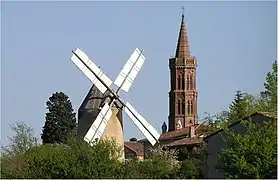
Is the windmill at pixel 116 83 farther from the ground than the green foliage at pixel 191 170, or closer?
farther from the ground

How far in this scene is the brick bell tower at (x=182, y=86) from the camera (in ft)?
452

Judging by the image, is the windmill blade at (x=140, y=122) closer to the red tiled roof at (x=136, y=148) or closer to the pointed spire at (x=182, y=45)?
the red tiled roof at (x=136, y=148)

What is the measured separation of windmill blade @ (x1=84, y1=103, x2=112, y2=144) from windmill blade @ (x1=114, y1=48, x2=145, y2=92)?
1.84 meters

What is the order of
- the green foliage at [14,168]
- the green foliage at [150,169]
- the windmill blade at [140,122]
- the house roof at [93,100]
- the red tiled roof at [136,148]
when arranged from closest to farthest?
the green foliage at [150,169]
the green foliage at [14,168]
the windmill blade at [140,122]
the house roof at [93,100]
the red tiled roof at [136,148]

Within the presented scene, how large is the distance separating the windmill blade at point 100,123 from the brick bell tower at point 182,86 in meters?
89.1

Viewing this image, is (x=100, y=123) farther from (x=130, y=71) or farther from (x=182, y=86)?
(x=182, y=86)

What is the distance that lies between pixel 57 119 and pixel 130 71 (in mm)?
21988

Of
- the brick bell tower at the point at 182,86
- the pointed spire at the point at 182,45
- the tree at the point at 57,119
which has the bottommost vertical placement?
the tree at the point at 57,119

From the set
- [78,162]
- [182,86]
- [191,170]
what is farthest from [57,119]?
[182,86]

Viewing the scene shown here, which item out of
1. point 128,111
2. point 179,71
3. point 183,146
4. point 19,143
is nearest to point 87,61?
point 128,111

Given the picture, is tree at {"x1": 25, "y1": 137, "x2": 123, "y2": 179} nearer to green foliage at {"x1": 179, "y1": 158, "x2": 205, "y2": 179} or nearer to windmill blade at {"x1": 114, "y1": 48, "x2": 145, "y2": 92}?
green foliage at {"x1": 179, "y1": 158, "x2": 205, "y2": 179}

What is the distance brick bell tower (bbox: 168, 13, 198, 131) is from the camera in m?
138

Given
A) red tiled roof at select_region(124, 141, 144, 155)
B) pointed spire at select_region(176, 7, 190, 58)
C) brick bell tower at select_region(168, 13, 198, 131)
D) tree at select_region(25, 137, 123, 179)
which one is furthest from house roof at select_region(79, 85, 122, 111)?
pointed spire at select_region(176, 7, 190, 58)

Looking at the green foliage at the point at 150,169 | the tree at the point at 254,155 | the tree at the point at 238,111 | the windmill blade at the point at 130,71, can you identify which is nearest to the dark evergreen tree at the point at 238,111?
the tree at the point at 238,111
